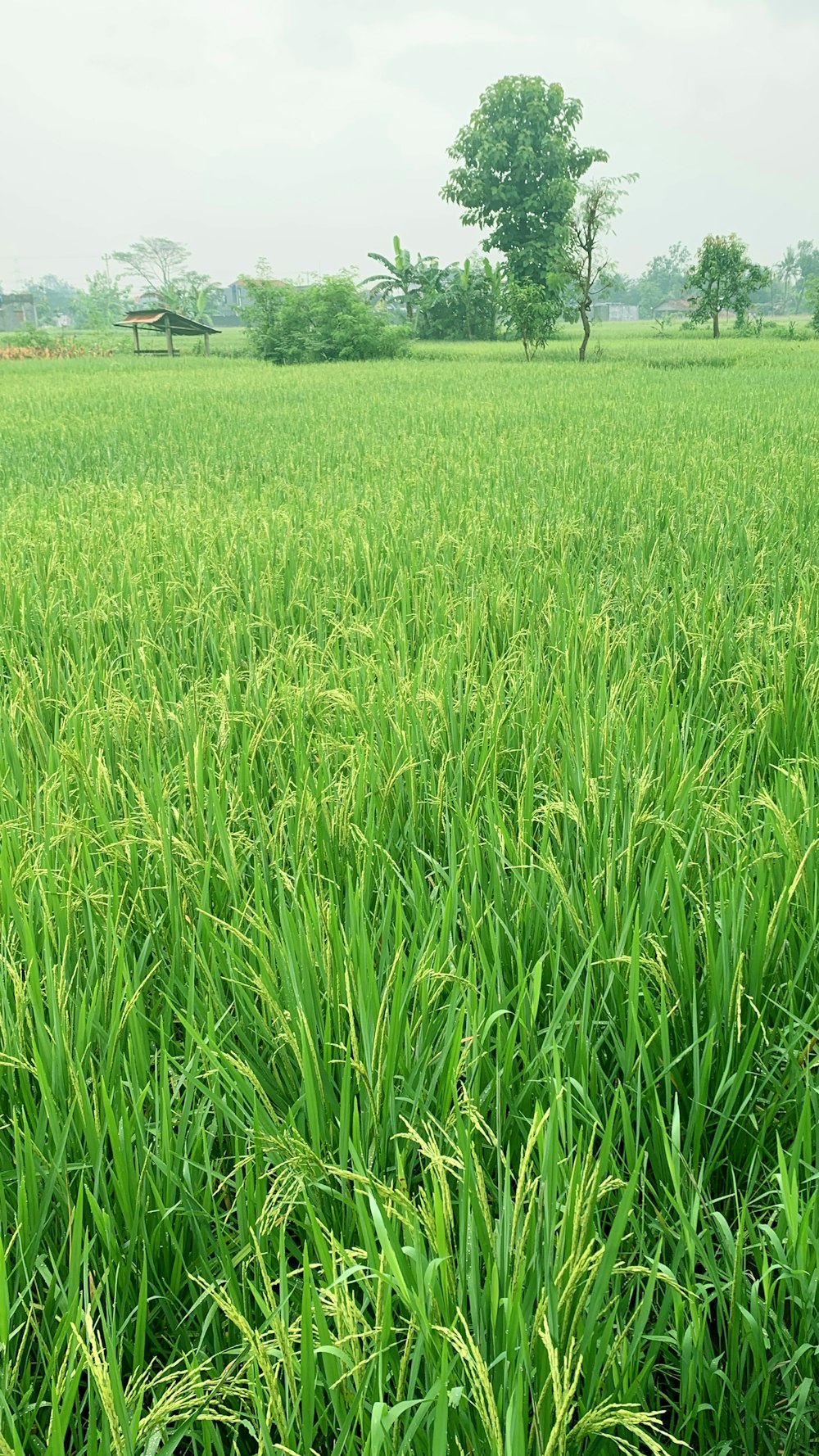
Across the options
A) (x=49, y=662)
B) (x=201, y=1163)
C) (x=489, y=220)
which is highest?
(x=489, y=220)

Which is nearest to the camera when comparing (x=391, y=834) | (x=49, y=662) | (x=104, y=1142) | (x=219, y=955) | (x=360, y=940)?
(x=104, y=1142)

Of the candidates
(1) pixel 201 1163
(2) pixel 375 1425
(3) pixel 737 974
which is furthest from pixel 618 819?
(2) pixel 375 1425

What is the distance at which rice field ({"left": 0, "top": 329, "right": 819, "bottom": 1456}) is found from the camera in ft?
2.35

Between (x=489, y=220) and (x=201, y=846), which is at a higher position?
(x=489, y=220)

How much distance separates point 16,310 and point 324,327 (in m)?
54.9

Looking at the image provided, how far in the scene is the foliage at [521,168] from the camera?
3700 cm

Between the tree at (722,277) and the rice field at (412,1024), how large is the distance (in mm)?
31291

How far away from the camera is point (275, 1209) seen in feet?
2.59

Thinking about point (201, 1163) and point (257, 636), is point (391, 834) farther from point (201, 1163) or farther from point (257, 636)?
point (257, 636)

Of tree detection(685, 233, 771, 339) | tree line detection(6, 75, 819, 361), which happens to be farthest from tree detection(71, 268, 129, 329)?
tree detection(685, 233, 771, 339)

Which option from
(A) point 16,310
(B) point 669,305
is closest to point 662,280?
(B) point 669,305

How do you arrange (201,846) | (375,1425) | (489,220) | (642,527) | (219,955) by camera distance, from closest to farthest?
(375,1425)
(219,955)
(201,846)
(642,527)
(489,220)

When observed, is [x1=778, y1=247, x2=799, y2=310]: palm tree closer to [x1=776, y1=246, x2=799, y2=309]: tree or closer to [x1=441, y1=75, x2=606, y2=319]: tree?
[x1=776, y1=246, x2=799, y2=309]: tree

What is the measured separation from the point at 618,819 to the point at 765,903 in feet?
1.44
